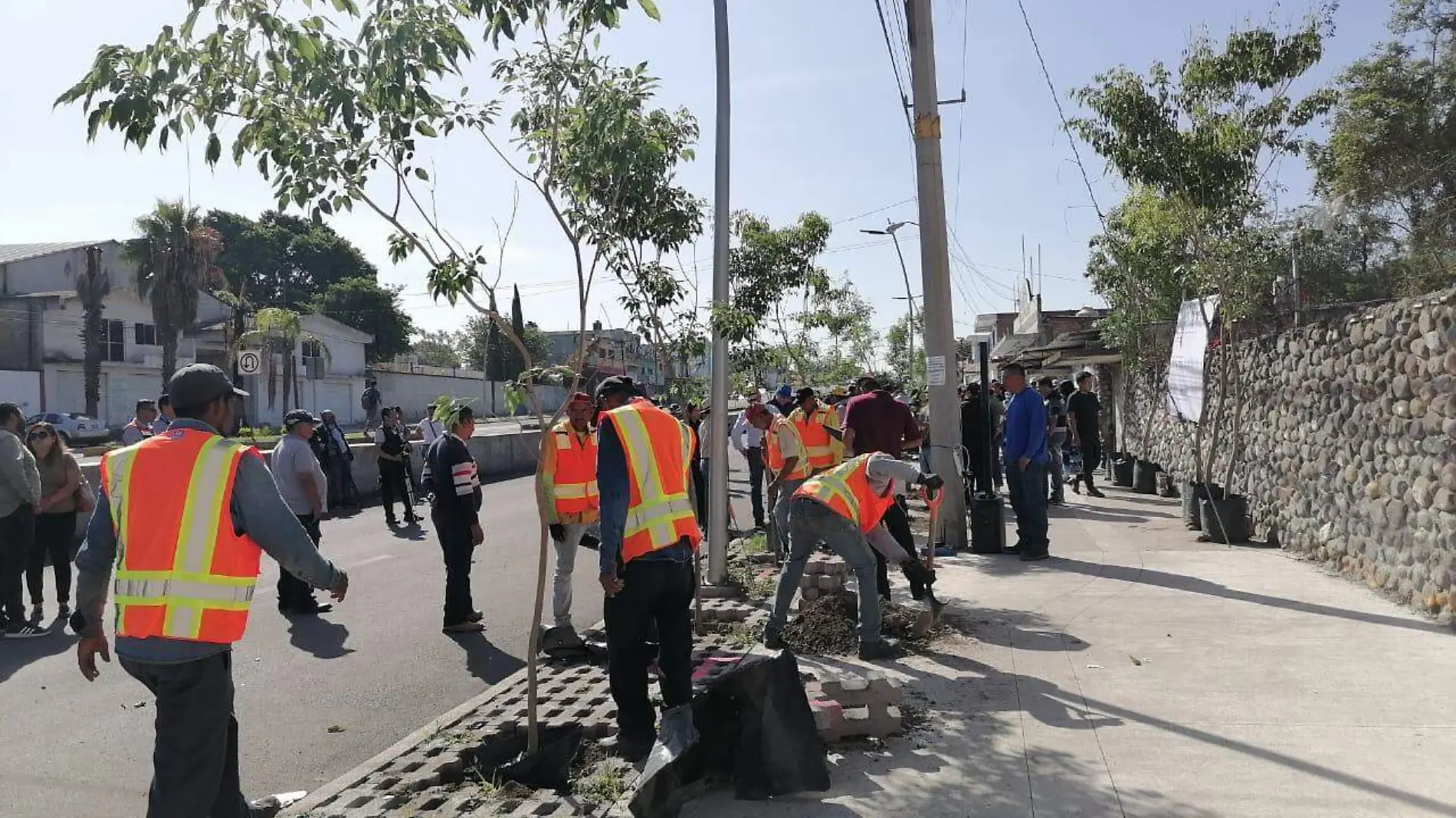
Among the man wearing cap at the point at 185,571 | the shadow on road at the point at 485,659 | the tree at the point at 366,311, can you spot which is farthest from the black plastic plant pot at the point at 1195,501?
the tree at the point at 366,311

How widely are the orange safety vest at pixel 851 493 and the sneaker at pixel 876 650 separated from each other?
0.70 meters

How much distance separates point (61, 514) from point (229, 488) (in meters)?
6.22

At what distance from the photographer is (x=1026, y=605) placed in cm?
771

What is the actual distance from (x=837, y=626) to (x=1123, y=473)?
11.5m

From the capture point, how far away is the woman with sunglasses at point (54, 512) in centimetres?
824

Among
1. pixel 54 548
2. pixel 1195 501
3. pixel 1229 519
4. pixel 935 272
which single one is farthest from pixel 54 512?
pixel 1195 501

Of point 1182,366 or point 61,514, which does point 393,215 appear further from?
point 1182,366

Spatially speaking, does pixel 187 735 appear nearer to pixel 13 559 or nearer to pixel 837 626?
pixel 837 626

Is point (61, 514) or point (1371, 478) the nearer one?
point (1371, 478)

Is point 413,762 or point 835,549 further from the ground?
point 835,549

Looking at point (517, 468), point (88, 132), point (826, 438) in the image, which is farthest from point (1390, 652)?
point (517, 468)

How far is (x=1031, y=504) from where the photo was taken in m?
9.80

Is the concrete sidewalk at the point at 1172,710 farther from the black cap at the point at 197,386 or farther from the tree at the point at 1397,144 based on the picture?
the tree at the point at 1397,144

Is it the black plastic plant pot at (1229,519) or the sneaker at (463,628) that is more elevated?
the black plastic plant pot at (1229,519)
